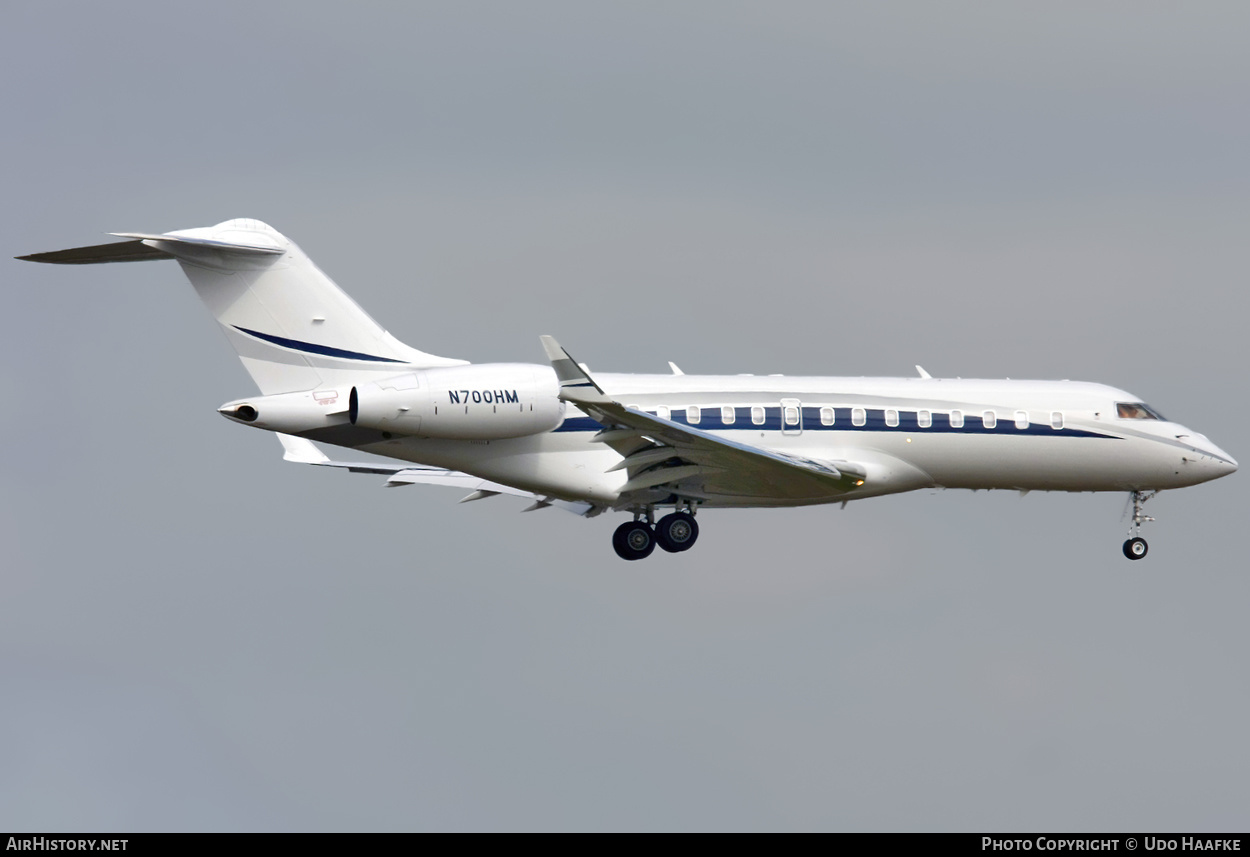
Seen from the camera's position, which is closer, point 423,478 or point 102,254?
point 102,254

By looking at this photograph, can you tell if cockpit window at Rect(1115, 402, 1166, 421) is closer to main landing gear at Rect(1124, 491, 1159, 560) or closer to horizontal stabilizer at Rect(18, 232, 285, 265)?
main landing gear at Rect(1124, 491, 1159, 560)

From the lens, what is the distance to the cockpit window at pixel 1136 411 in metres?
31.2

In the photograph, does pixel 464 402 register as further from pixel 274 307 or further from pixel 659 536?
pixel 659 536

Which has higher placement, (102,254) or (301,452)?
(102,254)

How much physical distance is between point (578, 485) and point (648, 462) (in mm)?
1338

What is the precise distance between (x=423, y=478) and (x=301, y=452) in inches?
88.7

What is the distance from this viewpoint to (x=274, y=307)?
26875 mm

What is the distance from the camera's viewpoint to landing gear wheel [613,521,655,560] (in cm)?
2922

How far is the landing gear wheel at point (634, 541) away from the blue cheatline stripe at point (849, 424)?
2.12 metres

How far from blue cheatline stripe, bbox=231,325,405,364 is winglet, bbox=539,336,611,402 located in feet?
14.3

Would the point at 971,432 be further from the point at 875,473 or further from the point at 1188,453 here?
the point at 1188,453

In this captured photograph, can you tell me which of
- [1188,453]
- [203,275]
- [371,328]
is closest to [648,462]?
[371,328]

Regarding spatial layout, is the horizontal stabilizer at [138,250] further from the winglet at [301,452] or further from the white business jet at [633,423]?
the winglet at [301,452]

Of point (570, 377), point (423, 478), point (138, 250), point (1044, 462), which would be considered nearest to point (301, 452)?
point (423, 478)
